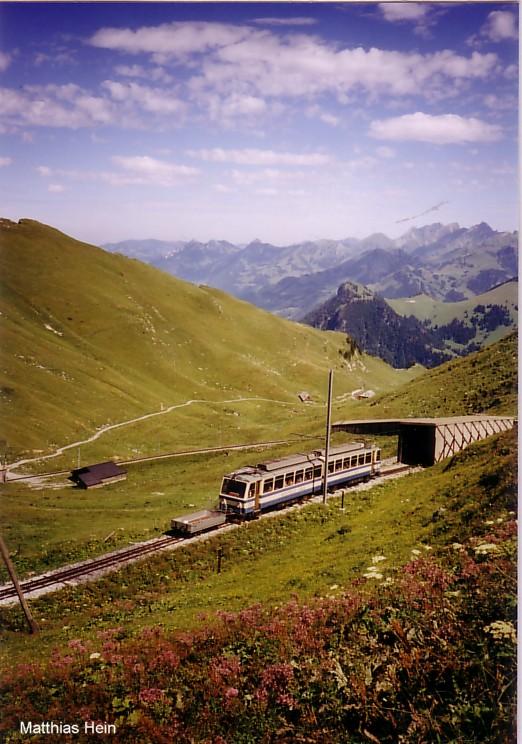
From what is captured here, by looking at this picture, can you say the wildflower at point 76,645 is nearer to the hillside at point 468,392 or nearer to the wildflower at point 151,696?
the wildflower at point 151,696

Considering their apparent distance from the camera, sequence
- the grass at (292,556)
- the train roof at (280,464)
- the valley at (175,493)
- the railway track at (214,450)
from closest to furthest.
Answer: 1. the valley at (175,493)
2. the grass at (292,556)
3. the train roof at (280,464)
4. the railway track at (214,450)

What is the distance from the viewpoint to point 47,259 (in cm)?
14575

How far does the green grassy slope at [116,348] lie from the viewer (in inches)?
2758

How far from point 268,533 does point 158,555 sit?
6484mm

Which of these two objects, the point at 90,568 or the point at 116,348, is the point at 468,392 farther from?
the point at 116,348

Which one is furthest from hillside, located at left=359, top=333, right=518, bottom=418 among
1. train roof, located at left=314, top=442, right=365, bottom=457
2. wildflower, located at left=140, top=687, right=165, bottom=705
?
wildflower, located at left=140, top=687, right=165, bottom=705

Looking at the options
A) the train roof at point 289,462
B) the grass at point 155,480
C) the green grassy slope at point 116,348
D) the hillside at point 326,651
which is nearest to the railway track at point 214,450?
the grass at point 155,480

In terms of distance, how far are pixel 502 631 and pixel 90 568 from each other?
23.1 m

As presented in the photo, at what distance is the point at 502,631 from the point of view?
10016 mm

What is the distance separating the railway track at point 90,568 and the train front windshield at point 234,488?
6.65 feet

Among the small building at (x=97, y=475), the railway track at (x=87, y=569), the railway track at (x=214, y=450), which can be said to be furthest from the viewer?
the railway track at (x=214, y=450)

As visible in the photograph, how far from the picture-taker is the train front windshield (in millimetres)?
29234

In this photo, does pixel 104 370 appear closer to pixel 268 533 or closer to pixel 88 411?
pixel 88 411

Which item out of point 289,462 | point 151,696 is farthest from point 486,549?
point 289,462
